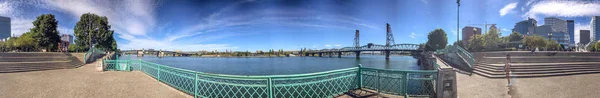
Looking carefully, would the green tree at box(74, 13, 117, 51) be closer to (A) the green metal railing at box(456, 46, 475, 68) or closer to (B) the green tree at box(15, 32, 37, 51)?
(B) the green tree at box(15, 32, 37, 51)

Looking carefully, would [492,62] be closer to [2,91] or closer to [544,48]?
[2,91]

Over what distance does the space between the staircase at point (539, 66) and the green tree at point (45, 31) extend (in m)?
35.4

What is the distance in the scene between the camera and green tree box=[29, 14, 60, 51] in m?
22.7

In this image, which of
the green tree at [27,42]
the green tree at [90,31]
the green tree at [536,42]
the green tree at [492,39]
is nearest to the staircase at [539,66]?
the green tree at [536,42]

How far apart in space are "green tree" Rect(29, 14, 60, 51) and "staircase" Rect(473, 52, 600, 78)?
3542cm

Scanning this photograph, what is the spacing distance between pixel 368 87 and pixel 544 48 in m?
34.6

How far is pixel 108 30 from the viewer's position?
28.1 meters

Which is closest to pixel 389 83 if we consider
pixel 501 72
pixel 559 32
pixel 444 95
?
pixel 444 95

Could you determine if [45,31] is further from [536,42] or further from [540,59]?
[536,42]

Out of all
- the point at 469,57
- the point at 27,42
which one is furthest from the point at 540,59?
the point at 27,42

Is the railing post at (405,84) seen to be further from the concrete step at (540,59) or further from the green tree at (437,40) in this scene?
the green tree at (437,40)

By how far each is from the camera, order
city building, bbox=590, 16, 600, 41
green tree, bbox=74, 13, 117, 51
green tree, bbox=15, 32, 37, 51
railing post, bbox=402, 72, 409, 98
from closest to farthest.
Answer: railing post, bbox=402, 72, 409, 98 → city building, bbox=590, 16, 600, 41 → green tree, bbox=15, 32, 37, 51 → green tree, bbox=74, 13, 117, 51

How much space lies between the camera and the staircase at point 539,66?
8547 mm

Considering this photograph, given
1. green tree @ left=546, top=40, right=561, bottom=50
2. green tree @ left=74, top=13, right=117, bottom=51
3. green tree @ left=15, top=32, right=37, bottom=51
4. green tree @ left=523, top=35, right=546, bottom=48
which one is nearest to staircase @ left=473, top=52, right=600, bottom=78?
green tree @ left=523, top=35, right=546, bottom=48
